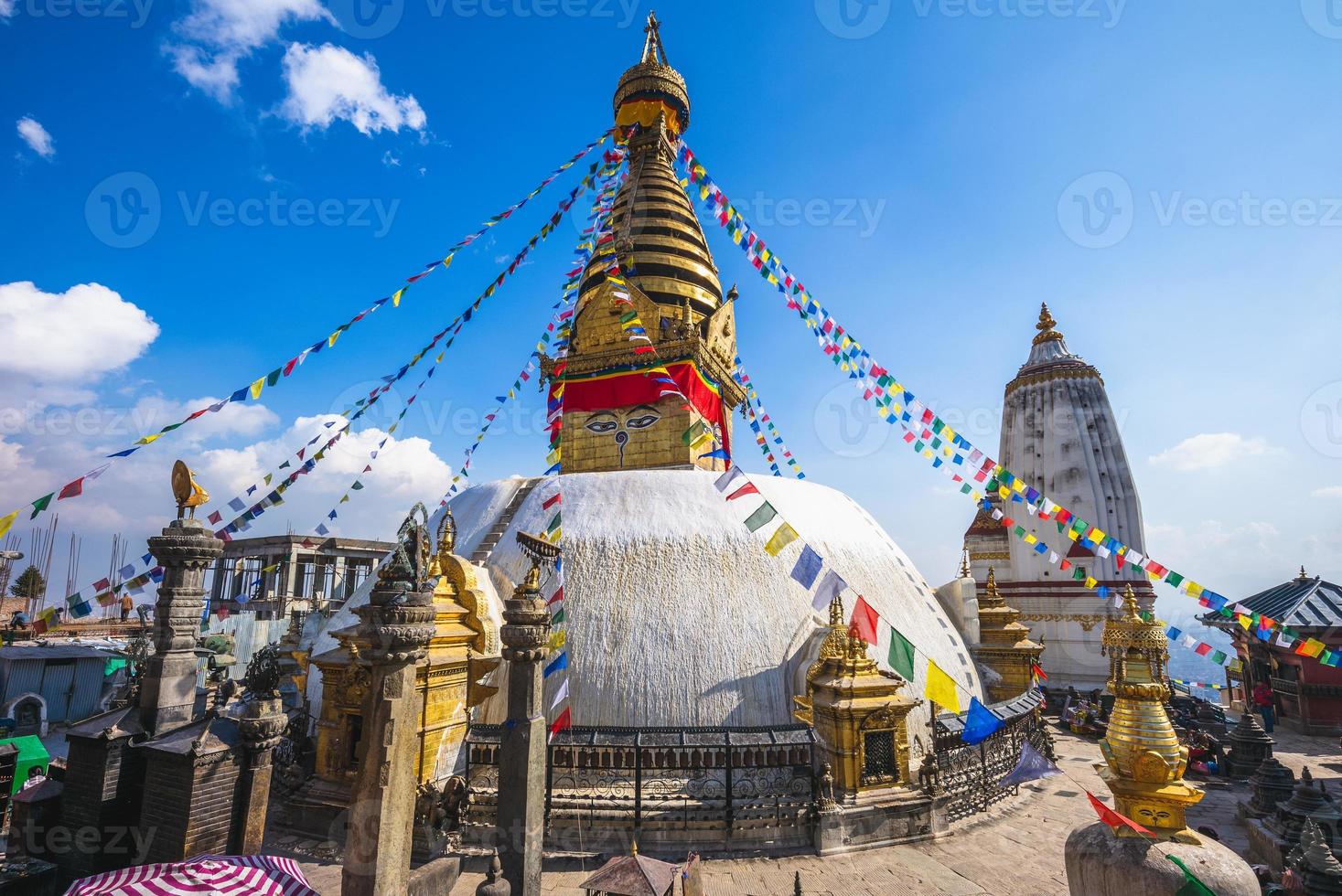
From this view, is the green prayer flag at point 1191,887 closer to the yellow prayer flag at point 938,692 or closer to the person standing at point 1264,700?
the yellow prayer flag at point 938,692

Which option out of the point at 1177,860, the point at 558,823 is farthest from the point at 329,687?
the point at 1177,860

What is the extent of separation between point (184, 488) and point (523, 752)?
16.6 ft

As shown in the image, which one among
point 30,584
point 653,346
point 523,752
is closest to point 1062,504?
point 653,346

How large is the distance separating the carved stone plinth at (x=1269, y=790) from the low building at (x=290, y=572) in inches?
1353

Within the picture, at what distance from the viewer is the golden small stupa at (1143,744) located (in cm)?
434

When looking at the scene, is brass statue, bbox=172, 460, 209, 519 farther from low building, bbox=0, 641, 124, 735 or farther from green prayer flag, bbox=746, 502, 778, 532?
low building, bbox=0, 641, 124, 735

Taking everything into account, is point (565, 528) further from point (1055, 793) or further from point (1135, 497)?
point (1135, 497)

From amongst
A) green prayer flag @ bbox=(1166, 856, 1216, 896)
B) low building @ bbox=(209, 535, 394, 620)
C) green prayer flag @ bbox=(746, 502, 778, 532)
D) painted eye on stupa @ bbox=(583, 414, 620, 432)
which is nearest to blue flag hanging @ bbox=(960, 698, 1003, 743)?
green prayer flag @ bbox=(746, 502, 778, 532)

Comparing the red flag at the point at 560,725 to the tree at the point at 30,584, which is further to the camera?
the tree at the point at 30,584

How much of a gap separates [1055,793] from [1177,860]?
860 centimetres

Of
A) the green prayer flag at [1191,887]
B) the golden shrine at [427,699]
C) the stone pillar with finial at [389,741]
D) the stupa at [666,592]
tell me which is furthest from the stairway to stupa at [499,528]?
the green prayer flag at [1191,887]

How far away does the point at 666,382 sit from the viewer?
16312 millimetres

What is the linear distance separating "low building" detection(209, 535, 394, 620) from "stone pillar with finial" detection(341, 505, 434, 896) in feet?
108

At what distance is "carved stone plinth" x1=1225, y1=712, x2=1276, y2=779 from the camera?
41.2ft
